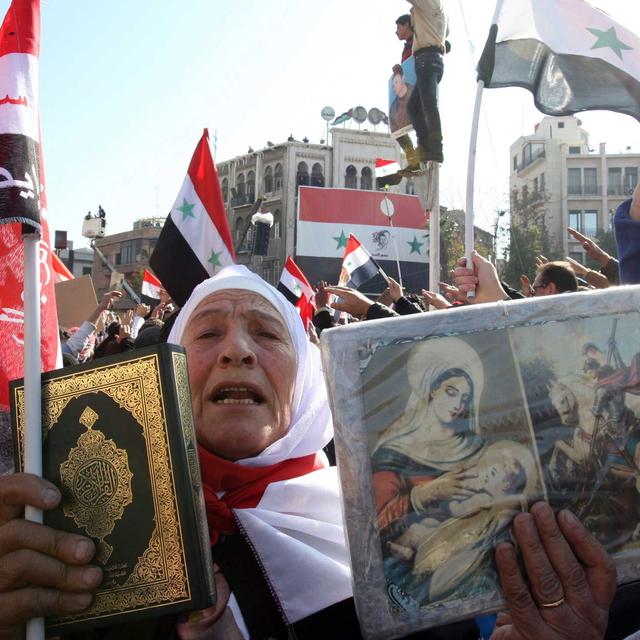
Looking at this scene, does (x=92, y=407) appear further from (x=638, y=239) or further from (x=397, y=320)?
(x=638, y=239)

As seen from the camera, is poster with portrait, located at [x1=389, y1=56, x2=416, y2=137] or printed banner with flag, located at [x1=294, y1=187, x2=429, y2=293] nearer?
poster with portrait, located at [x1=389, y1=56, x2=416, y2=137]

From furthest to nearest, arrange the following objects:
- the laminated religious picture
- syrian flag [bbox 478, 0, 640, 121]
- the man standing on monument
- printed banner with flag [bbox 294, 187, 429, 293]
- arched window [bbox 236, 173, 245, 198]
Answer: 1. arched window [bbox 236, 173, 245, 198]
2. printed banner with flag [bbox 294, 187, 429, 293]
3. the man standing on monument
4. syrian flag [bbox 478, 0, 640, 121]
5. the laminated religious picture

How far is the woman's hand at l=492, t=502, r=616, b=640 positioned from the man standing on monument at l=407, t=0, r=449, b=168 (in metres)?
5.96

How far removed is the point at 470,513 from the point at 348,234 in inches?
1104

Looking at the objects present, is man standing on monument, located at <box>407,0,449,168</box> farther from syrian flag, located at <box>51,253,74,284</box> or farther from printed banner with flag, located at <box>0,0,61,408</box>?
printed banner with flag, located at <box>0,0,61,408</box>

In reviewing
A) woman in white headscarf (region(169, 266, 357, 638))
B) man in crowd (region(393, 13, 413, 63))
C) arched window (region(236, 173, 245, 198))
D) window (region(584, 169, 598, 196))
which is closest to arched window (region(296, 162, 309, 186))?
arched window (region(236, 173, 245, 198))

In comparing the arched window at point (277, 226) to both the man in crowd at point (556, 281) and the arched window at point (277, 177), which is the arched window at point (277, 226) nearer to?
the arched window at point (277, 177)

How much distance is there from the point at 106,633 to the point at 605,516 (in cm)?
115

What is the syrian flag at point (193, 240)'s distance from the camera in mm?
3352

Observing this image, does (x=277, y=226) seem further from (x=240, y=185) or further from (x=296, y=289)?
(x=296, y=289)

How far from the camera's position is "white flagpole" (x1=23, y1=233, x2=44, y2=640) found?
4.27 feet

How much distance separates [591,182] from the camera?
2223 inches

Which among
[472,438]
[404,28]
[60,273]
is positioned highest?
[404,28]

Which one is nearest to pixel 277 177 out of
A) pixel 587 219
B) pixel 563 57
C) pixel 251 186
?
pixel 251 186
